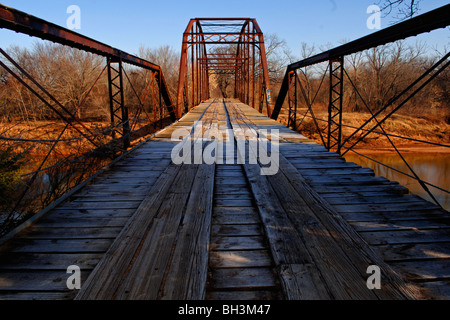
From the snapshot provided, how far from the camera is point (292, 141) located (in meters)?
6.30

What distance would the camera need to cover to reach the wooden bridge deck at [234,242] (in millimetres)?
1711

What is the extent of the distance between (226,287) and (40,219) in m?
1.86

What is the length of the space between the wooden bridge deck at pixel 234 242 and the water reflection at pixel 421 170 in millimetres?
15215

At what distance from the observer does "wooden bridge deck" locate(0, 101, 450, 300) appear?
1.71 m

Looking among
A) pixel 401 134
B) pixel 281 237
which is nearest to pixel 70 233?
pixel 281 237

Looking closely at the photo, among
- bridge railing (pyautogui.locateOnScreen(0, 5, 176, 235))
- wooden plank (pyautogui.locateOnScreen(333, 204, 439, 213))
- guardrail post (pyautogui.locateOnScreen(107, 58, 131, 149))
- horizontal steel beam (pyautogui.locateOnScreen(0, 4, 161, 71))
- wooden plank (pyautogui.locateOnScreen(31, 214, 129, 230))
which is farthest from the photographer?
guardrail post (pyautogui.locateOnScreen(107, 58, 131, 149))

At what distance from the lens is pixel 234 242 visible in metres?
2.25

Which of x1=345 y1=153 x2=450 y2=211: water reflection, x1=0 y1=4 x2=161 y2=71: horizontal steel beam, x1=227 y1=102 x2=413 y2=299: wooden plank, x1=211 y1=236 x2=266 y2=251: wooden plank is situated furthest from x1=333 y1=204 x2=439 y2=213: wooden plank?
x1=345 y1=153 x2=450 y2=211: water reflection

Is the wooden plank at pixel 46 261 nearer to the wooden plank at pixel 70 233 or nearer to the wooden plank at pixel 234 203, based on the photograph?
the wooden plank at pixel 70 233

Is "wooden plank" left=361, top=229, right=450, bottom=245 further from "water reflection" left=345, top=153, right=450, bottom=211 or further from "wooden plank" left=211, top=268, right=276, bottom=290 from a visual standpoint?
"water reflection" left=345, top=153, right=450, bottom=211

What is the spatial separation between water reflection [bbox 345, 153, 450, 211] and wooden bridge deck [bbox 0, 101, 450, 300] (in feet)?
49.9

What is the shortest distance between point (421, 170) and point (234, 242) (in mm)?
20816
